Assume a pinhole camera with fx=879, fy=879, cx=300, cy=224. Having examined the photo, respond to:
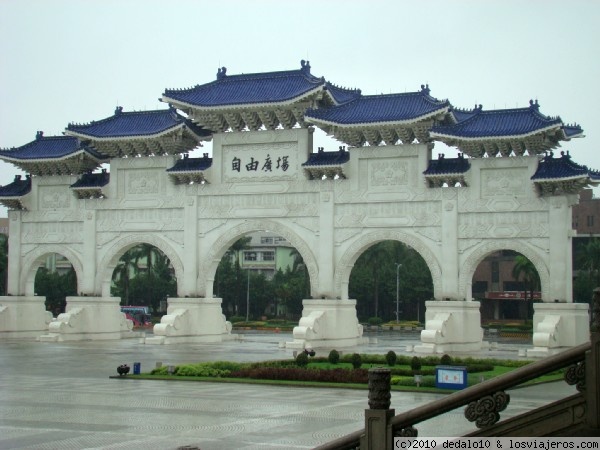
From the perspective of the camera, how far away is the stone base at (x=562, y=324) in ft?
97.5

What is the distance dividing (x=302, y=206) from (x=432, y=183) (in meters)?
5.13

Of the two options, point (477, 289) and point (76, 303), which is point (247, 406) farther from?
point (477, 289)

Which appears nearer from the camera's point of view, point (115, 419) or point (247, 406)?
point (115, 419)

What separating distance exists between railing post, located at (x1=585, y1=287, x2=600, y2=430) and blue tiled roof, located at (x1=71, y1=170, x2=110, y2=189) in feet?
106

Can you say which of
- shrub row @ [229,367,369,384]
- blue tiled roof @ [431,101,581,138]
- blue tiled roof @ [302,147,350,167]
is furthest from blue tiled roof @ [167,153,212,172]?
shrub row @ [229,367,369,384]

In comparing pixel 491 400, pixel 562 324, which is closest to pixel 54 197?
pixel 562 324

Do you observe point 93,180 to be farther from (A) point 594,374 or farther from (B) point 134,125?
(A) point 594,374

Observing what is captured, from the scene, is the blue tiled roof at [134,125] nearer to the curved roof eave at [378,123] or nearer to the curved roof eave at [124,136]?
the curved roof eave at [124,136]

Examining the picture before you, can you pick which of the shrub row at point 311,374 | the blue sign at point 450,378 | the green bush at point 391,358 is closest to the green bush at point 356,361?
the green bush at point 391,358

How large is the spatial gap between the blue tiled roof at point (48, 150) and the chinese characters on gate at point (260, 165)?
6763mm

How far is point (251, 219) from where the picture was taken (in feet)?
115

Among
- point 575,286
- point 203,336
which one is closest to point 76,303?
point 203,336

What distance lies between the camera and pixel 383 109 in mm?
33312

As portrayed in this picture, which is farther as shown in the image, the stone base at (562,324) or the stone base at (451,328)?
the stone base at (451,328)
